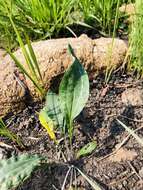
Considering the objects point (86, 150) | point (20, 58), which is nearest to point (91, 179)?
point (86, 150)

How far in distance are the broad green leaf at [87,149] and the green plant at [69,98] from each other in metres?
0.06

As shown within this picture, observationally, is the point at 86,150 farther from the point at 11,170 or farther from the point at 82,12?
the point at 82,12

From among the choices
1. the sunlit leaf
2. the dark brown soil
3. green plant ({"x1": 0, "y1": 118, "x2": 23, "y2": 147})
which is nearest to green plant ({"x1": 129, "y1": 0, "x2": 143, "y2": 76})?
the dark brown soil

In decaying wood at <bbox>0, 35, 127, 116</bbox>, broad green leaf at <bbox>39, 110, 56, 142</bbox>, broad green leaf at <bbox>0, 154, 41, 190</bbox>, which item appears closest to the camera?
broad green leaf at <bbox>0, 154, 41, 190</bbox>

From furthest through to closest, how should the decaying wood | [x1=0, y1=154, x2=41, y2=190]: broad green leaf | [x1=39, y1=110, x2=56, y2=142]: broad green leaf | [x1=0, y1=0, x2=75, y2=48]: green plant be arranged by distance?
[x1=0, y1=0, x2=75, y2=48]: green plant, the decaying wood, [x1=39, y1=110, x2=56, y2=142]: broad green leaf, [x1=0, y1=154, x2=41, y2=190]: broad green leaf

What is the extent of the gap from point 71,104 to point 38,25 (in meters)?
0.45

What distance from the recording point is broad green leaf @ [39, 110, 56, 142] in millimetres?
1149

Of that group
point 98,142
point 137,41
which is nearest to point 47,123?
point 98,142

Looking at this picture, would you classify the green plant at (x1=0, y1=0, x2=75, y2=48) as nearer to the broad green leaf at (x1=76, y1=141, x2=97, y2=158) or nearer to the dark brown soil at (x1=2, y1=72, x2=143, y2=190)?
the dark brown soil at (x1=2, y1=72, x2=143, y2=190)

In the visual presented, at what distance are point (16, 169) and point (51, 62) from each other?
408mm

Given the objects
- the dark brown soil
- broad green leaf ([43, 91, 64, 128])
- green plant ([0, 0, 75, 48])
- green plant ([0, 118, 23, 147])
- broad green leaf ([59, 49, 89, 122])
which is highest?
green plant ([0, 0, 75, 48])

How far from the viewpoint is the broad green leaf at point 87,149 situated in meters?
1.12

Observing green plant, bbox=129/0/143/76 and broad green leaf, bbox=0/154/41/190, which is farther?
green plant, bbox=129/0/143/76

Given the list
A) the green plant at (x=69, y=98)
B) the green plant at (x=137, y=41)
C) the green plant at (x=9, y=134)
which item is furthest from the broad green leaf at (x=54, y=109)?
the green plant at (x=137, y=41)
